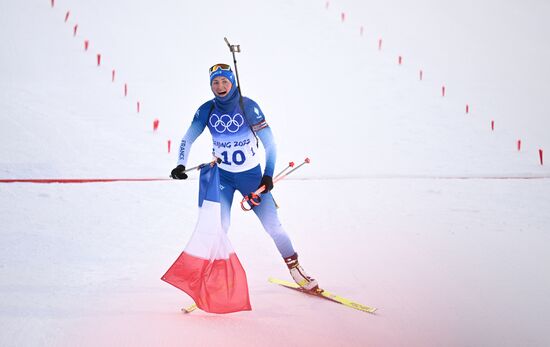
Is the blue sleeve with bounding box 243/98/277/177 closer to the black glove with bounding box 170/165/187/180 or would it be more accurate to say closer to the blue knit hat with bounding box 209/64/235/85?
the blue knit hat with bounding box 209/64/235/85

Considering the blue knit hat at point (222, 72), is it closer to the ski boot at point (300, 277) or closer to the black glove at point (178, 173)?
the black glove at point (178, 173)

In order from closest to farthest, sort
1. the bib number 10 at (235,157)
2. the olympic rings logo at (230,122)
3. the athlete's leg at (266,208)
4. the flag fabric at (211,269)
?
1. the flag fabric at (211,269)
2. the olympic rings logo at (230,122)
3. the bib number 10 at (235,157)
4. the athlete's leg at (266,208)

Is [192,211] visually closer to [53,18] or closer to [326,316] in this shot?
[326,316]

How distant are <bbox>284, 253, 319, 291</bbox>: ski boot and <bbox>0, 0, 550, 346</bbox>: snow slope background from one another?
0.12 meters

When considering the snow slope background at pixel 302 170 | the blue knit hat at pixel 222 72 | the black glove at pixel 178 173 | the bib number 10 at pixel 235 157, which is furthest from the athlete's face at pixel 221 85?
the snow slope background at pixel 302 170

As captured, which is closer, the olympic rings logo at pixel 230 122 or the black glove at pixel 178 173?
the black glove at pixel 178 173

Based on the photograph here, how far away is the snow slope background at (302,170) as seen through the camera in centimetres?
405

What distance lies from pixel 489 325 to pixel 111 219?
Answer: 4.43 meters

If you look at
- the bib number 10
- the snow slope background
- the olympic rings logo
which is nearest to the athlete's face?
the olympic rings logo

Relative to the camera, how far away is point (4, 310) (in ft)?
12.9

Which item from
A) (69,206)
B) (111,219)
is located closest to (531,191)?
(111,219)

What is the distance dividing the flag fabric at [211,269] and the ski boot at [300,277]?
630 millimetres

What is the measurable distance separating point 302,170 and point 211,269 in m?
6.12

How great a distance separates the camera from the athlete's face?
4.08m
